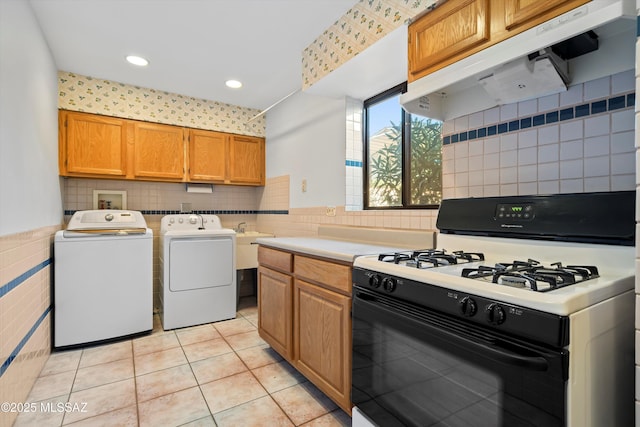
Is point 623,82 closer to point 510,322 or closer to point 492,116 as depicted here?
point 492,116

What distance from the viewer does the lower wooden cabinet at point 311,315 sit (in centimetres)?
157

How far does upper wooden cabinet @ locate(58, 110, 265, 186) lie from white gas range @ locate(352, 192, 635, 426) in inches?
109

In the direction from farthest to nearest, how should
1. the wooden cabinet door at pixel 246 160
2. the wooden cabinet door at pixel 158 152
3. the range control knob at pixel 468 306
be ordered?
the wooden cabinet door at pixel 246 160 < the wooden cabinet door at pixel 158 152 < the range control knob at pixel 468 306

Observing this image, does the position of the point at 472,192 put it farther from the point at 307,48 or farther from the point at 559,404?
the point at 307,48

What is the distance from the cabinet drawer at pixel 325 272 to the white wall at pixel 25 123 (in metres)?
1.41

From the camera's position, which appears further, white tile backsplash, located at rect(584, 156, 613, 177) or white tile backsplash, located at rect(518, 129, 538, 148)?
white tile backsplash, located at rect(518, 129, 538, 148)

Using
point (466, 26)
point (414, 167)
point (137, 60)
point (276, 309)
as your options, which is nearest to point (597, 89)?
point (466, 26)

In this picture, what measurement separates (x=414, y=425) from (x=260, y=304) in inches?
60.9

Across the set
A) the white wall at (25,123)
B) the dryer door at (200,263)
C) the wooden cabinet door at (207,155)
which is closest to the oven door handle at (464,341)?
the white wall at (25,123)

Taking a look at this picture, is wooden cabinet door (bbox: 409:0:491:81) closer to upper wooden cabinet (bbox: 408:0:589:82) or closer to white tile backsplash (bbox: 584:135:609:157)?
upper wooden cabinet (bbox: 408:0:589:82)

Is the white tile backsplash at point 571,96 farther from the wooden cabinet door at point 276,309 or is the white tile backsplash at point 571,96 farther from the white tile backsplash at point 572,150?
the wooden cabinet door at point 276,309

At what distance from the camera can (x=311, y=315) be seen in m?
1.82

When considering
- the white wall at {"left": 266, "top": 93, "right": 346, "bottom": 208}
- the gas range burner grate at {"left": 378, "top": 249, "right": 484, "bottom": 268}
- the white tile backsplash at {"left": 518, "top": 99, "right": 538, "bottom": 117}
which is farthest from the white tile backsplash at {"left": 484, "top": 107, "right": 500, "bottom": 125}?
the white wall at {"left": 266, "top": 93, "right": 346, "bottom": 208}

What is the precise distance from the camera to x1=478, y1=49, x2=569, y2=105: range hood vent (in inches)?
Result: 47.5
